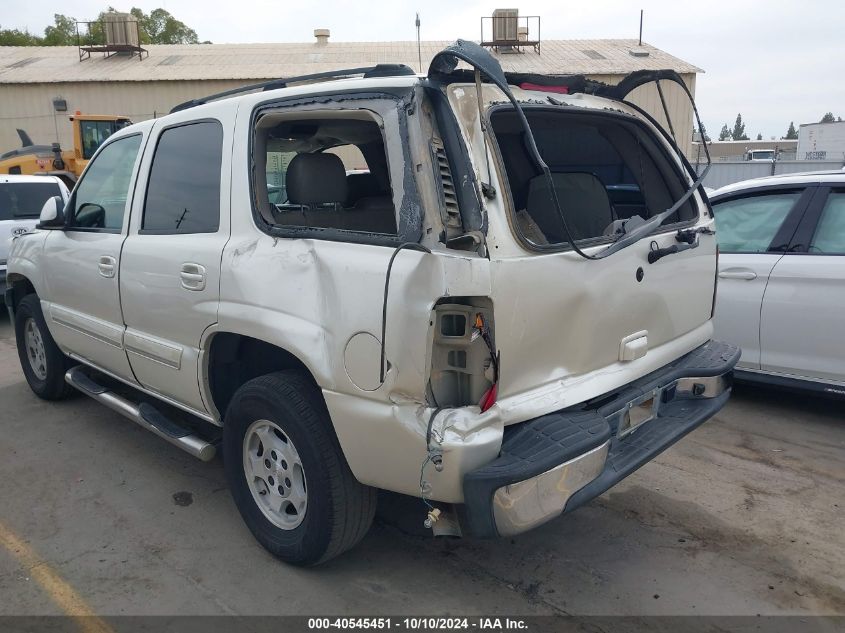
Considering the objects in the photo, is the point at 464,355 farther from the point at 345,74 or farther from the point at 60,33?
the point at 60,33

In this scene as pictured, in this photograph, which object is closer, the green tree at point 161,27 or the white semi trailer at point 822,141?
the white semi trailer at point 822,141

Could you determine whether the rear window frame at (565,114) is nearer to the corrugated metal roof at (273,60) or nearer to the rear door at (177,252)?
the rear door at (177,252)

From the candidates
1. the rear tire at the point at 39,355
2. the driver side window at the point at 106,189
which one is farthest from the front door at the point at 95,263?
the rear tire at the point at 39,355

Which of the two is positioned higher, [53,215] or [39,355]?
[53,215]

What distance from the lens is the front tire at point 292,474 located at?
110 inches

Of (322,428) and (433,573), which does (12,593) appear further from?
(433,573)

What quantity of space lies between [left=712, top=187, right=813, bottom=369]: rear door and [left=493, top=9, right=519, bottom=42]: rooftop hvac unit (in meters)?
27.4

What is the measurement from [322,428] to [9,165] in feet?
56.5

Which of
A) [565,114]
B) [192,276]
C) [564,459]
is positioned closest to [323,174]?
[192,276]

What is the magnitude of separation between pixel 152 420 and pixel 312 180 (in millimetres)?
1670

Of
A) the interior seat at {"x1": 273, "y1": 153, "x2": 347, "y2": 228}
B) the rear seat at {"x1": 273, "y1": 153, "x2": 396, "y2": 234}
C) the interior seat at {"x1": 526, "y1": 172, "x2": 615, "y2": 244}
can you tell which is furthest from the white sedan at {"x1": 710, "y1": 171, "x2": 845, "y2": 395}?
the interior seat at {"x1": 273, "y1": 153, "x2": 347, "y2": 228}

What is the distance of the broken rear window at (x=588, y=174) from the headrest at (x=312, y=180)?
81 centimetres

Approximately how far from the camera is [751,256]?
16.4ft

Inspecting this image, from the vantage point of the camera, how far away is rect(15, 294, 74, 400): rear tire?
5199 millimetres
